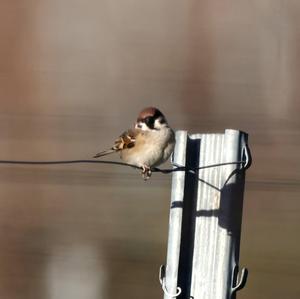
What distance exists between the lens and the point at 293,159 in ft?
10.5

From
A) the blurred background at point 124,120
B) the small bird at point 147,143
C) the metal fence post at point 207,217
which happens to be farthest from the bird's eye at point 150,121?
the blurred background at point 124,120

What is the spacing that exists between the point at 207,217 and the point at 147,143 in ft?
1.80

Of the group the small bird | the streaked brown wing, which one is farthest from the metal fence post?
the streaked brown wing

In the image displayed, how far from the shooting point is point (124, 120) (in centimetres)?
316

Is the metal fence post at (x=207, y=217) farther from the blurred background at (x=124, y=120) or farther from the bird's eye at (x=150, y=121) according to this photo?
the blurred background at (x=124, y=120)

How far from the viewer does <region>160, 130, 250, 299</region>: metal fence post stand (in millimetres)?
1451

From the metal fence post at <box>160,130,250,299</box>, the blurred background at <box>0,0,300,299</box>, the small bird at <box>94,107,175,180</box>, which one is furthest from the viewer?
the blurred background at <box>0,0,300,299</box>

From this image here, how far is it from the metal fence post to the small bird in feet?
1.46

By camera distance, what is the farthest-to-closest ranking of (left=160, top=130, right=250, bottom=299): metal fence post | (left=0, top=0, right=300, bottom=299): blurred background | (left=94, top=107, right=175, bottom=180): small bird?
1. (left=0, top=0, right=300, bottom=299): blurred background
2. (left=94, top=107, right=175, bottom=180): small bird
3. (left=160, top=130, right=250, bottom=299): metal fence post

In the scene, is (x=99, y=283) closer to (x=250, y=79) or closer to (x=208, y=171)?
(x=250, y=79)

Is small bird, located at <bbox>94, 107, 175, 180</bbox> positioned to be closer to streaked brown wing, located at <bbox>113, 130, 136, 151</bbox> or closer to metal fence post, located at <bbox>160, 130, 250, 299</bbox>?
streaked brown wing, located at <bbox>113, 130, 136, 151</bbox>

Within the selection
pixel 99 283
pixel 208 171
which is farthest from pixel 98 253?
pixel 208 171

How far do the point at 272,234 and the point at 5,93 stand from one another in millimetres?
1037

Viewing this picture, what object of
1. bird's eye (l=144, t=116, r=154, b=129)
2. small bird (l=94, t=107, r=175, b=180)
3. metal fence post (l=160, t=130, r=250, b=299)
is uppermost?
bird's eye (l=144, t=116, r=154, b=129)
